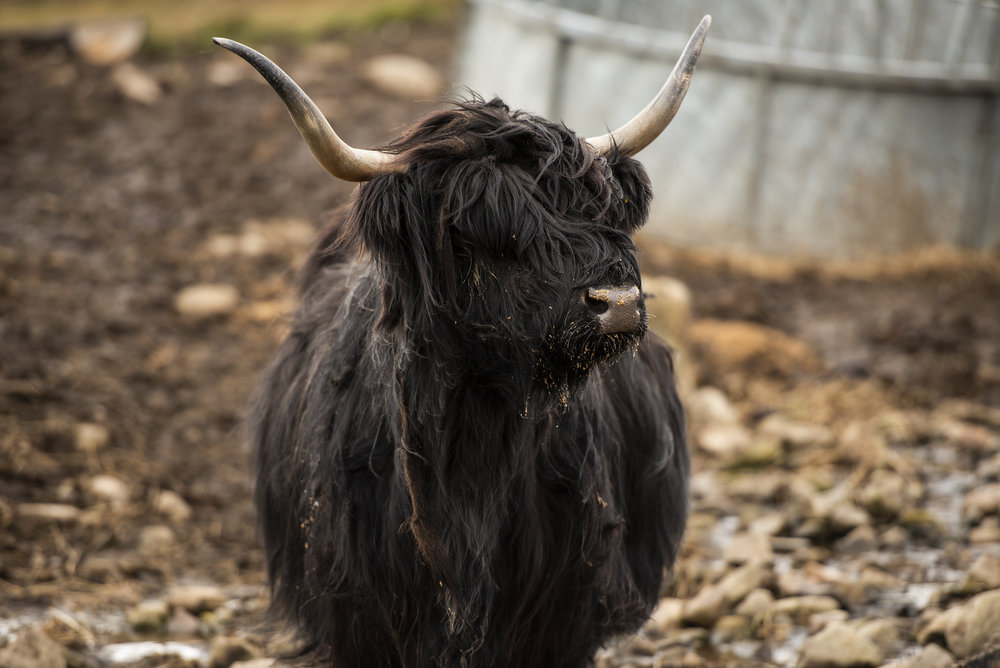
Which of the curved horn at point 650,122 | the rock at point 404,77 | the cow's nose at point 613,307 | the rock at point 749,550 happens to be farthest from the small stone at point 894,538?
the rock at point 404,77

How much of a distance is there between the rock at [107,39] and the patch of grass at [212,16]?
0.56 ft

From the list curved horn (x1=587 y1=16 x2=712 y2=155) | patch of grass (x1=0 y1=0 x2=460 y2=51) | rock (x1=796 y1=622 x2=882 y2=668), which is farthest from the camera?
patch of grass (x1=0 y1=0 x2=460 y2=51)

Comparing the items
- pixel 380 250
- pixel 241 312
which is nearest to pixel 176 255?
pixel 241 312

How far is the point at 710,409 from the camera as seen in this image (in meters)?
6.32

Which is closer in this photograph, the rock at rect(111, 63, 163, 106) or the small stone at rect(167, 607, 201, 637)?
the small stone at rect(167, 607, 201, 637)

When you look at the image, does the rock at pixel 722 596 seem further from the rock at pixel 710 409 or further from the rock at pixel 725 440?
the rock at pixel 710 409

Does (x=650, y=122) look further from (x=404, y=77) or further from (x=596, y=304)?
(x=404, y=77)

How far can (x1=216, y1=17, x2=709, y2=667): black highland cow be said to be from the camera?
2.85m

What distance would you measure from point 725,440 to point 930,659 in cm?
242

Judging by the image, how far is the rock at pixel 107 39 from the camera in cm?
1141

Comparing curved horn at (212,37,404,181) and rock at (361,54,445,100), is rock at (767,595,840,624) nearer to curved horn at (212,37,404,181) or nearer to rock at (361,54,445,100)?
curved horn at (212,37,404,181)

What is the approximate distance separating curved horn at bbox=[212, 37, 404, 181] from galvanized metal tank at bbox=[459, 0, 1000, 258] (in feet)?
20.8

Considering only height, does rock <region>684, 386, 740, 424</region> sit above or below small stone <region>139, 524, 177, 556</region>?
above

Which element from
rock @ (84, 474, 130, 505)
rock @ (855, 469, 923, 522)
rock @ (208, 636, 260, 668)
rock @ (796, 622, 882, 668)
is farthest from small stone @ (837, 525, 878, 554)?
rock @ (84, 474, 130, 505)
